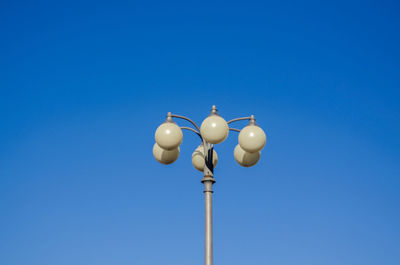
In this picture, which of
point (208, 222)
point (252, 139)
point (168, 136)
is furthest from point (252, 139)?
point (208, 222)

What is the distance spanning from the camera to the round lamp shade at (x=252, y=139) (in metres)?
9.10

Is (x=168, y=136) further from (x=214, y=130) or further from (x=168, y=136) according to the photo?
(x=214, y=130)

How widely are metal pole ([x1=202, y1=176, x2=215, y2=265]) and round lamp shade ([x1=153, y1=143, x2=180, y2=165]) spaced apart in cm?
98

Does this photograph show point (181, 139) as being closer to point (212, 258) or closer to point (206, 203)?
point (206, 203)

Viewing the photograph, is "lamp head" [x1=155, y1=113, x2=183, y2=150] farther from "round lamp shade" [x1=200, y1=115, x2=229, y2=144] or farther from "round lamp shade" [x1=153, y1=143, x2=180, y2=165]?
"round lamp shade" [x1=153, y1=143, x2=180, y2=165]

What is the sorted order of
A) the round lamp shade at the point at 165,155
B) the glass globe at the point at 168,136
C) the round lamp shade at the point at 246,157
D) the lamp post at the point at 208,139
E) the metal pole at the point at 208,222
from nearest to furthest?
the metal pole at the point at 208,222
the lamp post at the point at 208,139
the glass globe at the point at 168,136
the round lamp shade at the point at 165,155
the round lamp shade at the point at 246,157

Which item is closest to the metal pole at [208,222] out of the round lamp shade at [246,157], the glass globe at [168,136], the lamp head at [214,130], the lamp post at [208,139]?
the lamp post at [208,139]

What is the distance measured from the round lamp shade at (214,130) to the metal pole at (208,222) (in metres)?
0.69

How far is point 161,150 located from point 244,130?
5.35ft

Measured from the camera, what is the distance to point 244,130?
9203 mm

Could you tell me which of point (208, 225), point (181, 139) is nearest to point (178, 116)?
point (181, 139)

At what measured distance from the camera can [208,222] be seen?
857 centimetres

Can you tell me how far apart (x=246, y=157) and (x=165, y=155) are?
59.6 inches

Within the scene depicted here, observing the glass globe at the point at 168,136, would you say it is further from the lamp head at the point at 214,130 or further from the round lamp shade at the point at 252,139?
the round lamp shade at the point at 252,139
